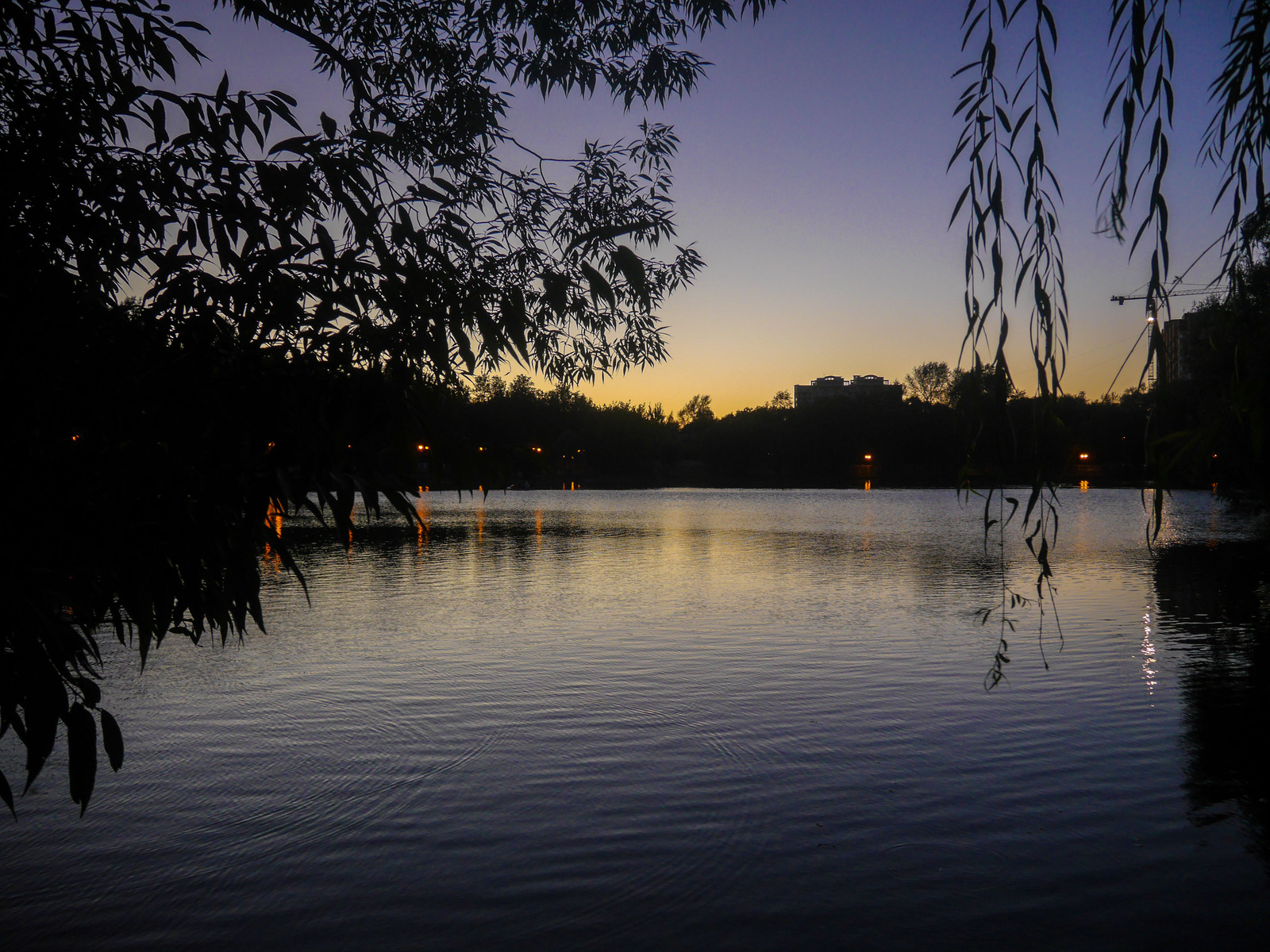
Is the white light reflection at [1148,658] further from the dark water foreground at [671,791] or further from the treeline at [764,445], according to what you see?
the treeline at [764,445]

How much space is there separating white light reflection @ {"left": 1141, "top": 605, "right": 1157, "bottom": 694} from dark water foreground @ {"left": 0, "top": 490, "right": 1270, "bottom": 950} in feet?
0.18

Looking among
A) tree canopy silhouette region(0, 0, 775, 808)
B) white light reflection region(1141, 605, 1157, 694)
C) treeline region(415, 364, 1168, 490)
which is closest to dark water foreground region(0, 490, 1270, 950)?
white light reflection region(1141, 605, 1157, 694)

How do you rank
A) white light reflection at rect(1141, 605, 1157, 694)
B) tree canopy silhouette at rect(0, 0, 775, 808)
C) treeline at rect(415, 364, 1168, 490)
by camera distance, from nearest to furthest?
tree canopy silhouette at rect(0, 0, 775, 808)
white light reflection at rect(1141, 605, 1157, 694)
treeline at rect(415, 364, 1168, 490)

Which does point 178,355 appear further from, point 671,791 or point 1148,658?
point 1148,658

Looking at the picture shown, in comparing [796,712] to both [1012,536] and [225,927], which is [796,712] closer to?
[225,927]

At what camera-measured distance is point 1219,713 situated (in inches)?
278

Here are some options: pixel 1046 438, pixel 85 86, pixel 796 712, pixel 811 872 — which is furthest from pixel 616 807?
pixel 85 86

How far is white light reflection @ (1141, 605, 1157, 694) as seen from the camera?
8.13 metres

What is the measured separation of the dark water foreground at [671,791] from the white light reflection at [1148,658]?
0.18ft

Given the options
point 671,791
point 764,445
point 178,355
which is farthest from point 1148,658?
point 764,445

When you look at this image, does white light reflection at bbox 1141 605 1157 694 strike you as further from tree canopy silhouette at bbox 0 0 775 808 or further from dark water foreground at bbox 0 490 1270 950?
tree canopy silhouette at bbox 0 0 775 808

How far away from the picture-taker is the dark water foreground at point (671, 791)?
405cm

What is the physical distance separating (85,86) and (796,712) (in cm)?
610

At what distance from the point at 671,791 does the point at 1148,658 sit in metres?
6.18
